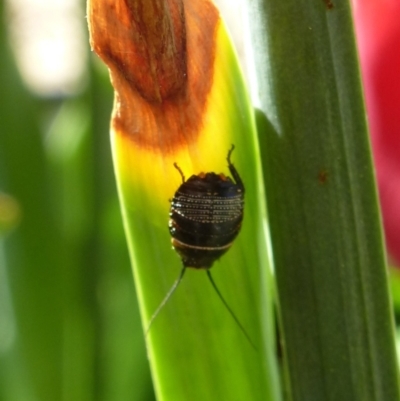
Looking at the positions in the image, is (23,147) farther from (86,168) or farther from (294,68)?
(294,68)

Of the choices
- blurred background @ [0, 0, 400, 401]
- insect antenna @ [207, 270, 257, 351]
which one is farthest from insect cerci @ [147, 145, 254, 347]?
blurred background @ [0, 0, 400, 401]

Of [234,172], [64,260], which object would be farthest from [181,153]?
[64,260]

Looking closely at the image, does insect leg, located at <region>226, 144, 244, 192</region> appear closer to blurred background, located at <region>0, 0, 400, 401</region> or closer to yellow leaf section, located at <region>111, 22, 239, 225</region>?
yellow leaf section, located at <region>111, 22, 239, 225</region>

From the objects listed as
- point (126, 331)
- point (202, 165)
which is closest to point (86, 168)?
point (126, 331)

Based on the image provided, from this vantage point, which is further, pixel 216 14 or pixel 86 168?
pixel 86 168

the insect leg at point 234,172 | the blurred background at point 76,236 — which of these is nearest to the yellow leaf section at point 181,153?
the insect leg at point 234,172
